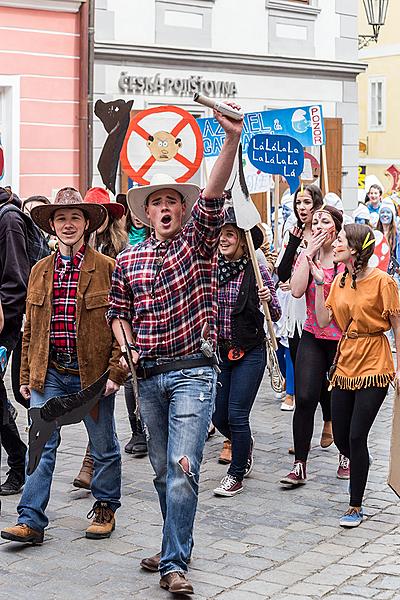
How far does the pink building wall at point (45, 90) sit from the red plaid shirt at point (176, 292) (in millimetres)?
9598

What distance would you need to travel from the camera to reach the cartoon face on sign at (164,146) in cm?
689

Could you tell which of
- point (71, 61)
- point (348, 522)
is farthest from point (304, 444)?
point (71, 61)

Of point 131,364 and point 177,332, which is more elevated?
point 177,332

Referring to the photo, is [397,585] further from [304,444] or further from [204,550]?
[304,444]

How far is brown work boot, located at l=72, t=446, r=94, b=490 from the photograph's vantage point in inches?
294

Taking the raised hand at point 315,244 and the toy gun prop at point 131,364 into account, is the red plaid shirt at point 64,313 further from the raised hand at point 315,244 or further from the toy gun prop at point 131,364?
the raised hand at point 315,244

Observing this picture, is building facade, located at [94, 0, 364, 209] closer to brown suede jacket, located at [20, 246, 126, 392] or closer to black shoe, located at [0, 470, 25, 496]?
black shoe, located at [0, 470, 25, 496]

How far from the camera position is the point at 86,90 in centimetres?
1561

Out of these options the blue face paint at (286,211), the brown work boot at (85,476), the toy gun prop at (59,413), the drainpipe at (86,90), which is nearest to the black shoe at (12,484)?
the brown work boot at (85,476)

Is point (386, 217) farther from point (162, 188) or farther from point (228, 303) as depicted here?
point (162, 188)

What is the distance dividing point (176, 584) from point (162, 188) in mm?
1790

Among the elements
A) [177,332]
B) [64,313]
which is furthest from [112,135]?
[177,332]

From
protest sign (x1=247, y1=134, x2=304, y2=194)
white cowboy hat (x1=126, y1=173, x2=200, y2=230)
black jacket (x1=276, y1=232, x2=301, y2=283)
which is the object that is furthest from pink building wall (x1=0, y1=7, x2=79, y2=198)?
white cowboy hat (x1=126, y1=173, x2=200, y2=230)

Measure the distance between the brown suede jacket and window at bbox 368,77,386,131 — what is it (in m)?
35.9
